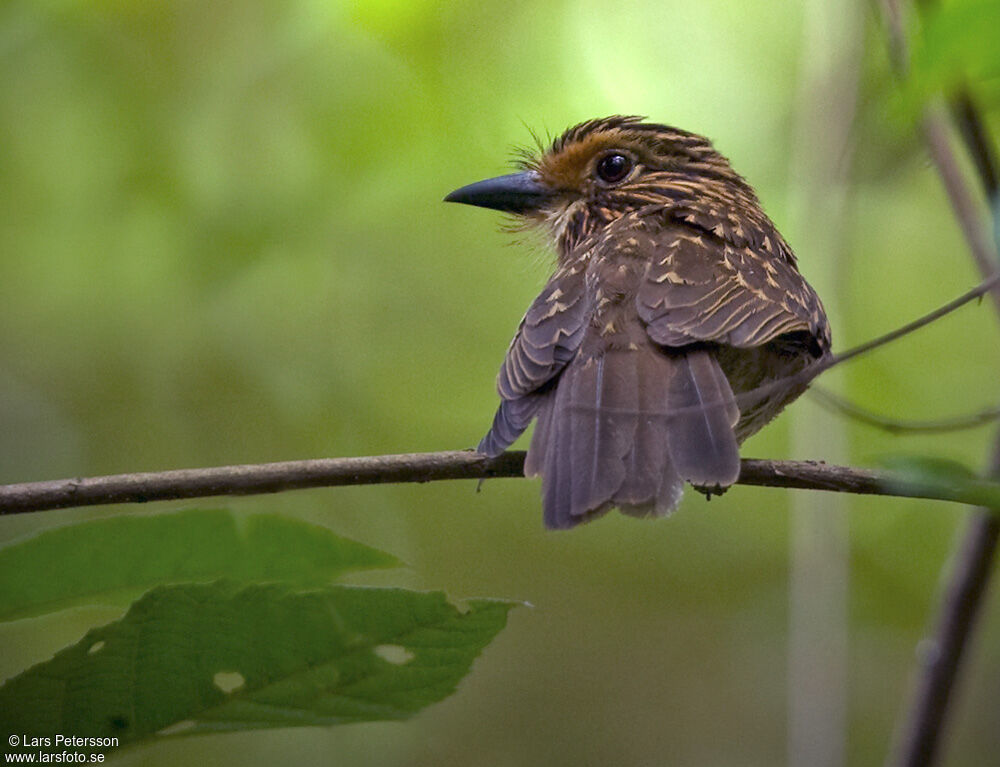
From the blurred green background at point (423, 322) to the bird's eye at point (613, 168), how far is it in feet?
2.81

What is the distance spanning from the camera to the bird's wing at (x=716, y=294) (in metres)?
2.36

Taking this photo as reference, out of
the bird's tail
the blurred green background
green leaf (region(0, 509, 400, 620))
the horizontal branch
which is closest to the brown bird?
the bird's tail

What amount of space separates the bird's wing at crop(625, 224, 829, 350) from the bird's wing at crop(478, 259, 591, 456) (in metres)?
0.15

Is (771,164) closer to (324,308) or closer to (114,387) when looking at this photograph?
(324,308)

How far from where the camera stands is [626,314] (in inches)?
96.8

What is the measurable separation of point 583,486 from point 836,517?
1.41 m

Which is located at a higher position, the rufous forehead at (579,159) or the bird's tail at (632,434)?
the rufous forehead at (579,159)

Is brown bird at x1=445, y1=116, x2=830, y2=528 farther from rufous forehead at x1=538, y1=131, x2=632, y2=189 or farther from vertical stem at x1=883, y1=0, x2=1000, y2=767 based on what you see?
vertical stem at x1=883, y1=0, x2=1000, y2=767

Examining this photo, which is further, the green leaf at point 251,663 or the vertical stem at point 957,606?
the vertical stem at point 957,606

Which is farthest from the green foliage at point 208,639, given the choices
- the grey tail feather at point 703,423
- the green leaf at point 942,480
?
the grey tail feather at point 703,423

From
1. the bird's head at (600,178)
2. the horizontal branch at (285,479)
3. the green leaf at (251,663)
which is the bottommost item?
the green leaf at (251,663)

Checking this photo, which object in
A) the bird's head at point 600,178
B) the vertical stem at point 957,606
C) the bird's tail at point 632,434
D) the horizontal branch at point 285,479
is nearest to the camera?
the horizontal branch at point 285,479

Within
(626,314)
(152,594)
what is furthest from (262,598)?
(626,314)

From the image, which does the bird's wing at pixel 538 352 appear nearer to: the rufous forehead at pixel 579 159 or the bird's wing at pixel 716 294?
the bird's wing at pixel 716 294
